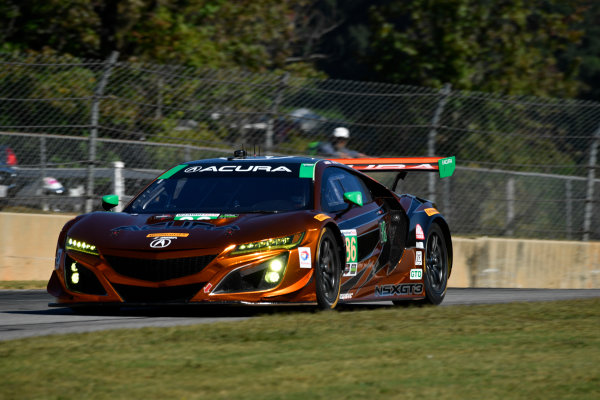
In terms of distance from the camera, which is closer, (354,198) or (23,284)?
(354,198)

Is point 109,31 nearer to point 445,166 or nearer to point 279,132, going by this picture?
point 279,132

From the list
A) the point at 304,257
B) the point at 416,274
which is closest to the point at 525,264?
the point at 416,274

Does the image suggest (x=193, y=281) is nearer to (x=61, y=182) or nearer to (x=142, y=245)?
(x=142, y=245)

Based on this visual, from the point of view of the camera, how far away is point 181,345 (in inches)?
249

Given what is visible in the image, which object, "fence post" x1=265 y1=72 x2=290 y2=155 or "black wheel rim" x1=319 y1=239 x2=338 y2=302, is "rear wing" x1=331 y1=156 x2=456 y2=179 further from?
"fence post" x1=265 y1=72 x2=290 y2=155

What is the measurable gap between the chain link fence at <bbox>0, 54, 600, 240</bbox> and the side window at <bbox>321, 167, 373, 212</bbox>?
3.08m

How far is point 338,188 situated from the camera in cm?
938

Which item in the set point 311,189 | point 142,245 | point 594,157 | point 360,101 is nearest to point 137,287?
point 142,245

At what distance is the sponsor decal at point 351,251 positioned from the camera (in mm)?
8820

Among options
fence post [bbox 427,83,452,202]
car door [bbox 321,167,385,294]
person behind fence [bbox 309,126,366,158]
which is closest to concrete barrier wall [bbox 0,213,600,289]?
fence post [bbox 427,83,452,202]

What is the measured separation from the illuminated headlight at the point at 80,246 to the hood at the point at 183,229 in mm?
29

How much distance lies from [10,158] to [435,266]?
519cm

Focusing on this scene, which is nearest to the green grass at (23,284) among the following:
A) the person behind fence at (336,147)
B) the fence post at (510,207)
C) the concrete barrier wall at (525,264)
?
the person behind fence at (336,147)

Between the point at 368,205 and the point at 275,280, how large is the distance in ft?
5.72
